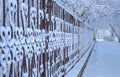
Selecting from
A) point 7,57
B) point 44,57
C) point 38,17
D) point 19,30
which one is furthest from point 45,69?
point 7,57

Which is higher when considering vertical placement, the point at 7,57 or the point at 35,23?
the point at 35,23

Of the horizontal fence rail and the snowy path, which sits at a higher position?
the horizontal fence rail

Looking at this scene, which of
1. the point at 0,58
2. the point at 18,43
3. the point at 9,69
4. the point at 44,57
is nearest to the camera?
the point at 0,58

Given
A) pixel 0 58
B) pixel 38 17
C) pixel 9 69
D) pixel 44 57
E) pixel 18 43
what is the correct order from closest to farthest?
pixel 0 58
pixel 9 69
pixel 18 43
pixel 38 17
pixel 44 57

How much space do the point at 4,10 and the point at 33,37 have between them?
1.30 m

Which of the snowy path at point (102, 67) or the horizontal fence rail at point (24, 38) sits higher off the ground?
the horizontal fence rail at point (24, 38)

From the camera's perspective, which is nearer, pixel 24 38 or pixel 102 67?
pixel 24 38

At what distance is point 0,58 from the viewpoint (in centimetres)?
312

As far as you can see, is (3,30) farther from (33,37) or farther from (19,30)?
(33,37)

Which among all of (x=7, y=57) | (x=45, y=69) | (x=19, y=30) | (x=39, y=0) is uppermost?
(x=39, y=0)

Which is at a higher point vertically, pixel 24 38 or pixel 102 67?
pixel 24 38

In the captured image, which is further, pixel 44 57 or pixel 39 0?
pixel 44 57

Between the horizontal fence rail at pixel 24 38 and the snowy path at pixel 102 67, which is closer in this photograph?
the horizontal fence rail at pixel 24 38

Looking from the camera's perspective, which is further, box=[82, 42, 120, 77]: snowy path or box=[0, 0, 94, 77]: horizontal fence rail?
box=[82, 42, 120, 77]: snowy path
